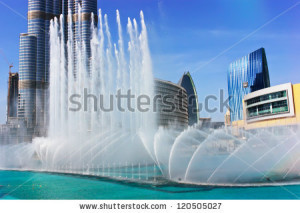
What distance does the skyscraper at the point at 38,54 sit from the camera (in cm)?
10625

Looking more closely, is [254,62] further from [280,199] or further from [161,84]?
[280,199]

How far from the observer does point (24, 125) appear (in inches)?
4168

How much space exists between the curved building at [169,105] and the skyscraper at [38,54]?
3281 cm

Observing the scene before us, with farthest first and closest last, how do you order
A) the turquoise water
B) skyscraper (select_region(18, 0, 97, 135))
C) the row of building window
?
1. skyscraper (select_region(18, 0, 97, 135))
2. the row of building window
3. the turquoise water

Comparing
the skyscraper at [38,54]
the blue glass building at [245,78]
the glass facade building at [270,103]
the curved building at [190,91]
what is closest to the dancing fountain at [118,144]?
the glass facade building at [270,103]

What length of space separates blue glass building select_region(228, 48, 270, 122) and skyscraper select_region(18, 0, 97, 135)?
62.9m

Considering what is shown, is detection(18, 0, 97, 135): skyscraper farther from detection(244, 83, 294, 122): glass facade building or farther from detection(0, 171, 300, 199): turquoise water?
detection(0, 171, 300, 199): turquoise water

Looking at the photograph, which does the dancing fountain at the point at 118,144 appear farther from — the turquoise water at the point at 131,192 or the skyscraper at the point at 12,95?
the skyscraper at the point at 12,95

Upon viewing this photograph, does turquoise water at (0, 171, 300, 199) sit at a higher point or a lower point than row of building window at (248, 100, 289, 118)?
lower

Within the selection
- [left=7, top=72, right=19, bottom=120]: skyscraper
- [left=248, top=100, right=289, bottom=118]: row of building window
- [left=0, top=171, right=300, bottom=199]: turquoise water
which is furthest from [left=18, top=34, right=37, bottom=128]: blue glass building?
[left=0, top=171, right=300, bottom=199]: turquoise water

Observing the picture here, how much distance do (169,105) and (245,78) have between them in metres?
42.4

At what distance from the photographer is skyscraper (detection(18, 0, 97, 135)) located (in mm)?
106250
